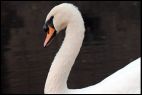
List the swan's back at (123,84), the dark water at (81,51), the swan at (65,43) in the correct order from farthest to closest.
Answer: the dark water at (81,51)
the swan at (65,43)
the swan's back at (123,84)

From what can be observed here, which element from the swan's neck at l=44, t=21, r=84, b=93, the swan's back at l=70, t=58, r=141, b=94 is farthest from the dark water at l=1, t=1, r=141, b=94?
the swan's back at l=70, t=58, r=141, b=94

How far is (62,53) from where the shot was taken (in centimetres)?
471

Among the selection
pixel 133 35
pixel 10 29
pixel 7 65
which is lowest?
pixel 10 29

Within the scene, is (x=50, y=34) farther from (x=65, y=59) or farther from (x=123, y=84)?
(x=123, y=84)

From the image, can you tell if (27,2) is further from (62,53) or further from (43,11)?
(62,53)

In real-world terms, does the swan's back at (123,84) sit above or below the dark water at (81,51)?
above

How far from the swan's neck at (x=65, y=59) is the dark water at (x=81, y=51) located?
10.4 feet

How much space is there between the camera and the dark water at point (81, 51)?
8.29 meters

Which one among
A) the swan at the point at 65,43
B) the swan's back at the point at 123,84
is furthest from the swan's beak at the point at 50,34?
the swan's back at the point at 123,84

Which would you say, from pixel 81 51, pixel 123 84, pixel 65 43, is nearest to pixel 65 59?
Answer: pixel 65 43

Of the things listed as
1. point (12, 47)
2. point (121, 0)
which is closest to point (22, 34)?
point (12, 47)

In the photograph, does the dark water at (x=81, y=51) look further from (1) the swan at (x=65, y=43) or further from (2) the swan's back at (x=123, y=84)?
(2) the swan's back at (x=123, y=84)

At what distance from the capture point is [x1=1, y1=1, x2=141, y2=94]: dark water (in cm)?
829

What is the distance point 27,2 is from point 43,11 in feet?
8.95
